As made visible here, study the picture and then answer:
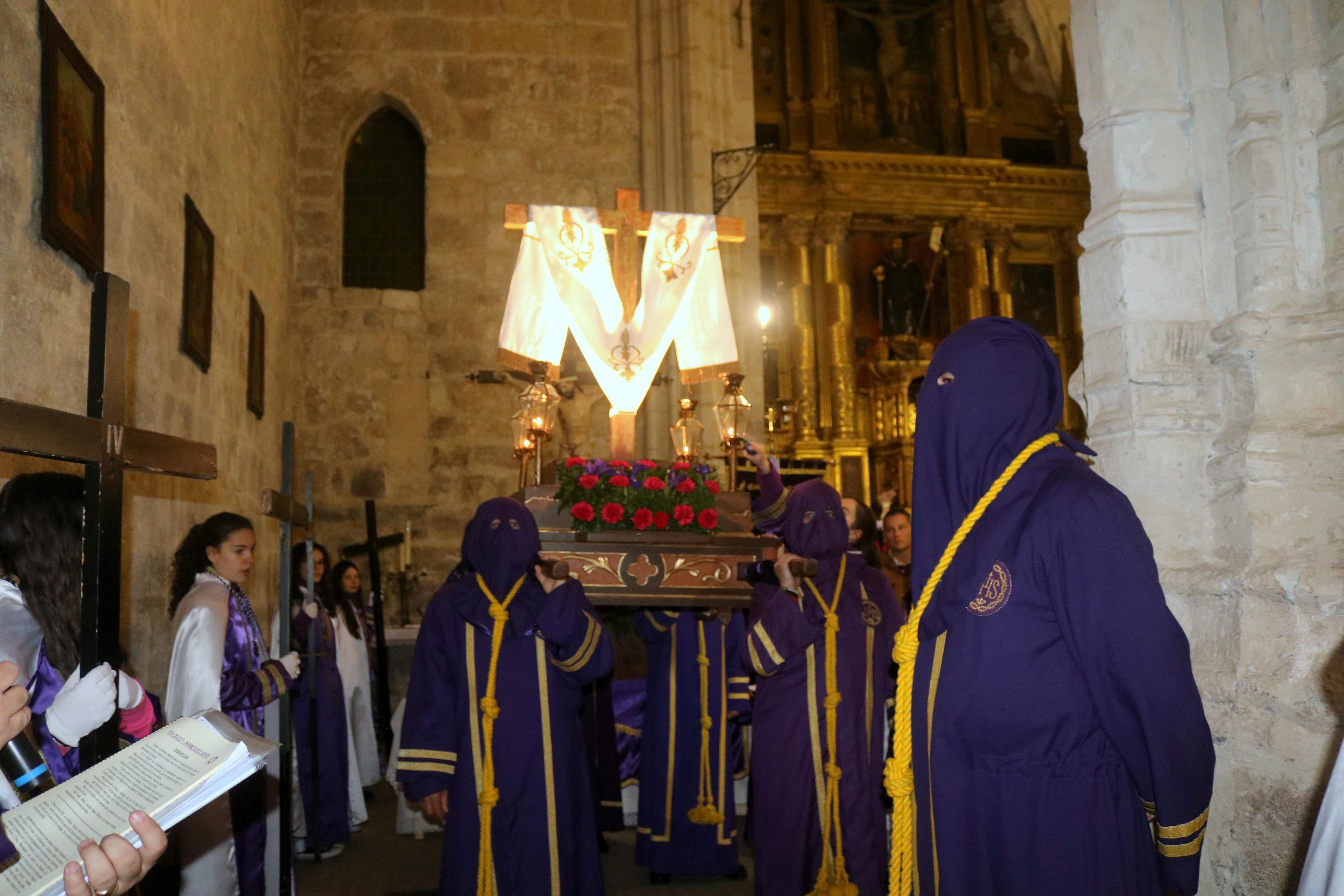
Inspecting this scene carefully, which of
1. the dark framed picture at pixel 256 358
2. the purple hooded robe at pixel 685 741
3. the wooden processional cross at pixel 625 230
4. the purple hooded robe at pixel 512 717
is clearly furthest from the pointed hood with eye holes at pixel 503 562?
the dark framed picture at pixel 256 358

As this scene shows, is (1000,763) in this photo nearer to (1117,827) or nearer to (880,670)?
(1117,827)

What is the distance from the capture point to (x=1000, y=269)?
741 inches

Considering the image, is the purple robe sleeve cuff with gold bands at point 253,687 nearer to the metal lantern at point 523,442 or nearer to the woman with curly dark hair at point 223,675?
the woman with curly dark hair at point 223,675

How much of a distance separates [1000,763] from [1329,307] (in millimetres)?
1736

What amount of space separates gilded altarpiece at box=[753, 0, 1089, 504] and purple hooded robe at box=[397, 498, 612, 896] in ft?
42.9

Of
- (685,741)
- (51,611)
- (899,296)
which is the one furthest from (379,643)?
(899,296)

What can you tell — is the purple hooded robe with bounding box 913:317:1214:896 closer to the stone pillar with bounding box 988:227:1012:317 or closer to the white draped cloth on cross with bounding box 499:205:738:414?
the white draped cloth on cross with bounding box 499:205:738:414

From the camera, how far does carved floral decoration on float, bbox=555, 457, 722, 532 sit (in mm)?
4078

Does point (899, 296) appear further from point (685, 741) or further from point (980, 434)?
point (980, 434)

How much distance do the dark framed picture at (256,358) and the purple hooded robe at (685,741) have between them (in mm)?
3697

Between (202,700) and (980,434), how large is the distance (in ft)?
9.64

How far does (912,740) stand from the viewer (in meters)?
2.29

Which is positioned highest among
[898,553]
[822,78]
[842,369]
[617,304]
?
[822,78]

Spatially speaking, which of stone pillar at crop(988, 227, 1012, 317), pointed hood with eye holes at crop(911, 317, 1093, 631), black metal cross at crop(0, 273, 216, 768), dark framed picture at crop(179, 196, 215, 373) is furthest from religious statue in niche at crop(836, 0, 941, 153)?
black metal cross at crop(0, 273, 216, 768)
